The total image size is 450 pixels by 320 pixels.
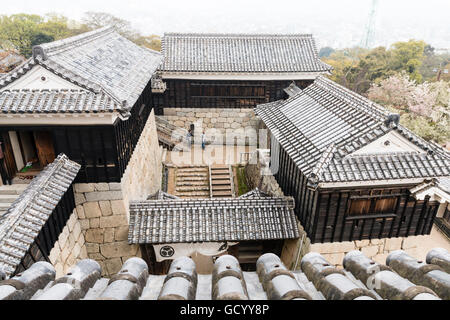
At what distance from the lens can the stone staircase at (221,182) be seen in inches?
752

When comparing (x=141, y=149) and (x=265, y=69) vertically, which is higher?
(x=265, y=69)

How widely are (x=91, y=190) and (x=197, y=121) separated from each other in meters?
13.6

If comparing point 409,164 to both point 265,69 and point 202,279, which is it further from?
point 265,69

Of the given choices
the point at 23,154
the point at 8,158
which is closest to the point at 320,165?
the point at 8,158

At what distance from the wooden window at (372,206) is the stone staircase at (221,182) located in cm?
944

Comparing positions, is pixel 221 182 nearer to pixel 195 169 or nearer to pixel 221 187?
pixel 221 187

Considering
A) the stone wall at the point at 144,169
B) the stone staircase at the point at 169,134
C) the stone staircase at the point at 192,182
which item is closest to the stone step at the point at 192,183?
the stone staircase at the point at 192,182

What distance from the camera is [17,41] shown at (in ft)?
136

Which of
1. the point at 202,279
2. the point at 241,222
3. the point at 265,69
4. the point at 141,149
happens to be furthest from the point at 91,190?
the point at 265,69

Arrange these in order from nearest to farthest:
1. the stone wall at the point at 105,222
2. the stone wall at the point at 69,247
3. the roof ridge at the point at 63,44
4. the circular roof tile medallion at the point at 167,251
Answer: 1. the roof ridge at the point at 63,44
2. the stone wall at the point at 69,247
3. the stone wall at the point at 105,222
4. the circular roof tile medallion at the point at 167,251

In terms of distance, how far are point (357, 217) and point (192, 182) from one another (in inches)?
456

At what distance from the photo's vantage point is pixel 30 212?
755 centimetres

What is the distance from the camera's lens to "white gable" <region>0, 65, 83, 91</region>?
8.66 metres

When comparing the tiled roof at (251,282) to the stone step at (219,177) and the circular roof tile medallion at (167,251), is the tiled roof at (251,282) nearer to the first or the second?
the circular roof tile medallion at (167,251)
